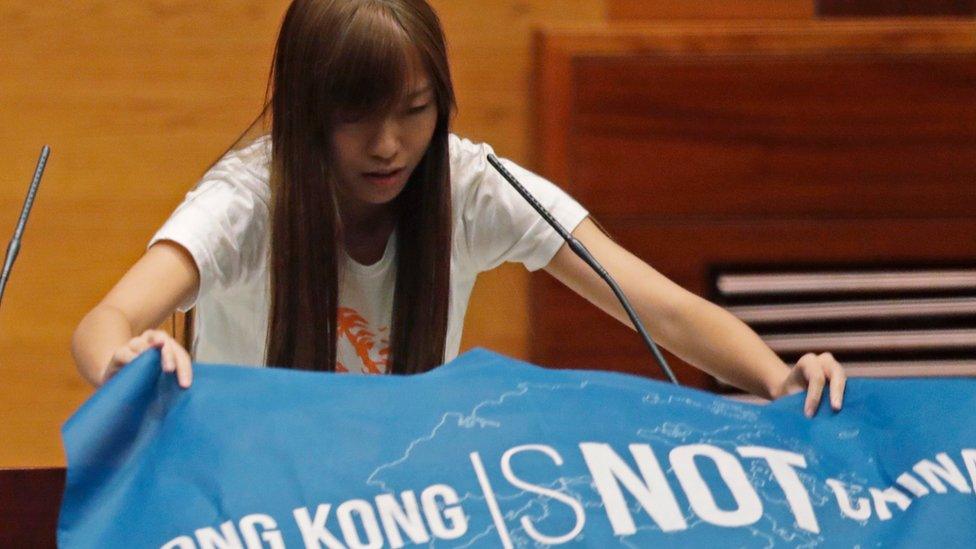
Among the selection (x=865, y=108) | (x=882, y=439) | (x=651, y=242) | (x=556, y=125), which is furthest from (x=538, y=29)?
(x=882, y=439)

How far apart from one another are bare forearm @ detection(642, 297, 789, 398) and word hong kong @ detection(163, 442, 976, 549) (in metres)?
0.19

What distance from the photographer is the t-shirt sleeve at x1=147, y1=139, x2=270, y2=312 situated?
45.5 inches

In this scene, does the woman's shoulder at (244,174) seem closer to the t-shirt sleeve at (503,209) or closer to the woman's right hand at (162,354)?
the t-shirt sleeve at (503,209)

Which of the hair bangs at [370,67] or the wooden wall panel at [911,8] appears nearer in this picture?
the hair bangs at [370,67]

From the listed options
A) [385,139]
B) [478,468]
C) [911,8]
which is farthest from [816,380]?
[911,8]

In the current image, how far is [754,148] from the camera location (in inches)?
91.0

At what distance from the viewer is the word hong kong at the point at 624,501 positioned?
83 centimetres

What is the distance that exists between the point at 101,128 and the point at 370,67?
1.20 meters

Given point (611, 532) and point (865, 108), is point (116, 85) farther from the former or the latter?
point (611, 532)

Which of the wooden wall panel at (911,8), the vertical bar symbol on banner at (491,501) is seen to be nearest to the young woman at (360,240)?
the vertical bar symbol on banner at (491,501)

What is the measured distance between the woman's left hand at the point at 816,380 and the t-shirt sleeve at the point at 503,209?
12.7 inches

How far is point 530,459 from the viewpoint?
0.89 meters

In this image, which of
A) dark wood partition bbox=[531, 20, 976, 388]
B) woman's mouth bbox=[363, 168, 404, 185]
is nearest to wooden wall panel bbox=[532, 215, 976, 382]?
dark wood partition bbox=[531, 20, 976, 388]

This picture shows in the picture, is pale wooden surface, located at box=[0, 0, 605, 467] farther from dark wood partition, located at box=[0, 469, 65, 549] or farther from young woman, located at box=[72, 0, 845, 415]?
dark wood partition, located at box=[0, 469, 65, 549]
